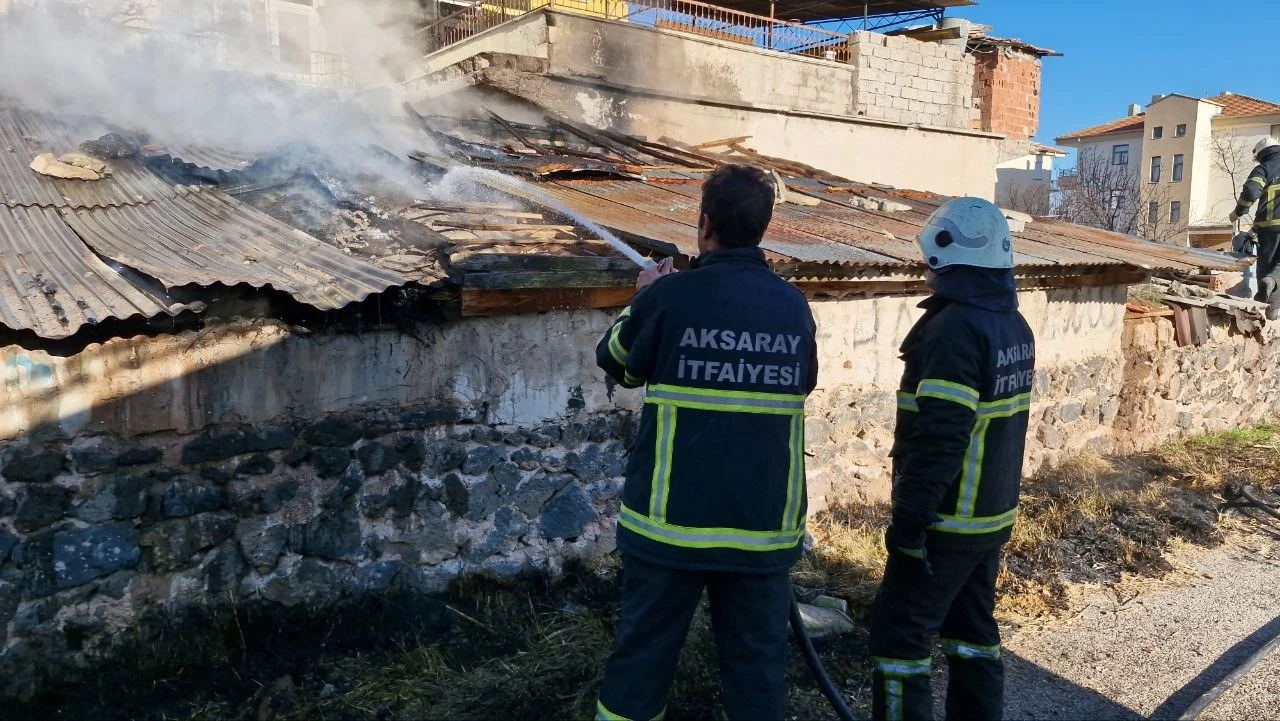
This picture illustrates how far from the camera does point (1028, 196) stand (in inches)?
1205

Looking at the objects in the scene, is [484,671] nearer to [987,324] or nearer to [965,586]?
[965,586]

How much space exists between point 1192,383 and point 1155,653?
5583 mm

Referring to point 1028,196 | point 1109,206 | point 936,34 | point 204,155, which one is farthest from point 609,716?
point 1109,206

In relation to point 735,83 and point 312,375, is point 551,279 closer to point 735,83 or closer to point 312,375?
point 312,375

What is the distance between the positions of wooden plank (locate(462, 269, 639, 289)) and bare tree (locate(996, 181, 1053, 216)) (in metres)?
27.4

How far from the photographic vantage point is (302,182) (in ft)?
16.8

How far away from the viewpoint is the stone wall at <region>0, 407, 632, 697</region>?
3459mm

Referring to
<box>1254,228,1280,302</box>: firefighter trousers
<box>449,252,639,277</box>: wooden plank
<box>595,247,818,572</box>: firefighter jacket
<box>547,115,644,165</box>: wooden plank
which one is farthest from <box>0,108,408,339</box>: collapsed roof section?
<box>1254,228,1280,302</box>: firefighter trousers

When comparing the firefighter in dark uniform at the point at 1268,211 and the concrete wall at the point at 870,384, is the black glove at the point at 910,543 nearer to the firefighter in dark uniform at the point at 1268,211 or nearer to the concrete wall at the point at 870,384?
the concrete wall at the point at 870,384

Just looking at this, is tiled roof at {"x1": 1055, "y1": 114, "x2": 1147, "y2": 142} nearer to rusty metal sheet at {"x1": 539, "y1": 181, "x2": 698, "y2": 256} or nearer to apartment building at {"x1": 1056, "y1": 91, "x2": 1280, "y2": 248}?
apartment building at {"x1": 1056, "y1": 91, "x2": 1280, "y2": 248}

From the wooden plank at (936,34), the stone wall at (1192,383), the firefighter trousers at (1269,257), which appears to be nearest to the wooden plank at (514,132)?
the stone wall at (1192,383)

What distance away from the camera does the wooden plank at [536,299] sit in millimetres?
4156

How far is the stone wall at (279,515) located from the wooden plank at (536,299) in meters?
0.57

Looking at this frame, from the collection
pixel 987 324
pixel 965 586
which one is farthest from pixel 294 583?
pixel 987 324
